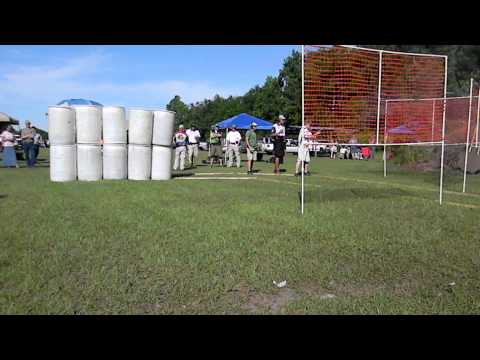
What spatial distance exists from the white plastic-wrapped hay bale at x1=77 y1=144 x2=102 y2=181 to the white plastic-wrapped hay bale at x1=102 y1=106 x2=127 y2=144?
445 mm

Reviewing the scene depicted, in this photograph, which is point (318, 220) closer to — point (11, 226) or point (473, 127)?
point (11, 226)

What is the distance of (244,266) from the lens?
464cm

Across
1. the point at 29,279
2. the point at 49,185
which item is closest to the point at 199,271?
the point at 29,279

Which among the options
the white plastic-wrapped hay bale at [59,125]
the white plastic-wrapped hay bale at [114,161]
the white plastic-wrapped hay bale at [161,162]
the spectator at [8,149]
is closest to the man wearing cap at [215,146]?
the white plastic-wrapped hay bale at [161,162]

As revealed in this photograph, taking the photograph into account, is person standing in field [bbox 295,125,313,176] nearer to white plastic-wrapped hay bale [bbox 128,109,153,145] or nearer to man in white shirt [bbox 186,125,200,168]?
white plastic-wrapped hay bale [bbox 128,109,153,145]

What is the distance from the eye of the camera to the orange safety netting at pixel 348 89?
8.26 m

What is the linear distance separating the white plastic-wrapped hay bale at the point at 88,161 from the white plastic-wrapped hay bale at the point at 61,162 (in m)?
0.25

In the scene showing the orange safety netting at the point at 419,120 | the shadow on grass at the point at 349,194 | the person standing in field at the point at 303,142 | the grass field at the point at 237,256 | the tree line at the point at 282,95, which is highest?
the tree line at the point at 282,95

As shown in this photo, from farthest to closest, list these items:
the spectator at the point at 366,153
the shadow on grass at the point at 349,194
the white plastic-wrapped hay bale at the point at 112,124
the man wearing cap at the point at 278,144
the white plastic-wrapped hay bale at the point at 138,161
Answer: the spectator at the point at 366,153
the man wearing cap at the point at 278,144
the white plastic-wrapped hay bale at the point at 138,161
the white plastic-wrapped hay bale at the point at 112,124
the shadow on grass at the point at 349,194

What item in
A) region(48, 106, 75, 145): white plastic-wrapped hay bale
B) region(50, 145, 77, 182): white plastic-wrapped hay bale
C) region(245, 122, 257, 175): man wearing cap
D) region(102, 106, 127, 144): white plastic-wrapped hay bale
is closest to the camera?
region(48, 106, 75, 145): white plastic-wrapped hay bale

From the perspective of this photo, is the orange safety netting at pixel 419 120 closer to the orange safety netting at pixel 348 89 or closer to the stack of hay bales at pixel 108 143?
the orange safety netting at pixel 348 89

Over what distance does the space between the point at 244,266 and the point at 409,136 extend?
261 inches

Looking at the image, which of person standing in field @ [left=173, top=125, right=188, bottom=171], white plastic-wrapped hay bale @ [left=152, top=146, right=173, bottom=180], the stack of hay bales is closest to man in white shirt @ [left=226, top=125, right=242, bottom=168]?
person standing in field @ [left=173, top=125, right=188, bottom=171]

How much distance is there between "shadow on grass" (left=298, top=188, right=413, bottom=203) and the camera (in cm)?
961
